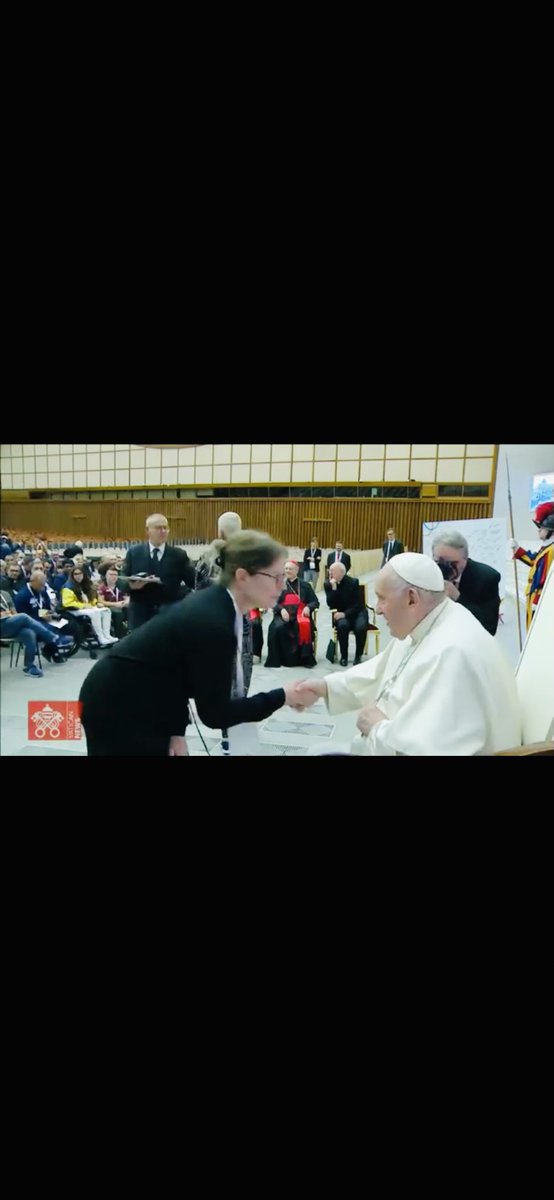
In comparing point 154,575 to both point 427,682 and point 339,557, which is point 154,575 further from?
point 427,682

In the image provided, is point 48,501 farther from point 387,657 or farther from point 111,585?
point 387,657

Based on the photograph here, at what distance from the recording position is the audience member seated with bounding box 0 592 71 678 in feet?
9.61

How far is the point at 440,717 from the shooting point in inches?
101

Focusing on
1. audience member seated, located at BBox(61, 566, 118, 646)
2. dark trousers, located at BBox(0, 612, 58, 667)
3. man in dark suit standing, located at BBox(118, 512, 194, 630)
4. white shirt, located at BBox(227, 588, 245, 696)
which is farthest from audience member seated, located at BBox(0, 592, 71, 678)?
white shirt, located at BBox(227, 588, 245, 696)

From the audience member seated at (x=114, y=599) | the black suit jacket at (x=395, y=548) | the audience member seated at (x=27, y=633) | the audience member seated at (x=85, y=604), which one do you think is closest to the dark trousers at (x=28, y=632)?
the audience member seated at (x=27, y=633)

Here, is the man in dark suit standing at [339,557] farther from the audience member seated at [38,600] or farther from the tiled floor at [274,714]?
the audience member seated at [38,600]

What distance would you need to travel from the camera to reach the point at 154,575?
2822mm

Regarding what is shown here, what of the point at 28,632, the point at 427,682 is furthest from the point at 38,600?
the point at 427,682

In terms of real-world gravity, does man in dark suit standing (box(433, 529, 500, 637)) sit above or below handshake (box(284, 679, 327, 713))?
above

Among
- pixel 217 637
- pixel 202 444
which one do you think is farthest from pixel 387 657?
pixel 202 444

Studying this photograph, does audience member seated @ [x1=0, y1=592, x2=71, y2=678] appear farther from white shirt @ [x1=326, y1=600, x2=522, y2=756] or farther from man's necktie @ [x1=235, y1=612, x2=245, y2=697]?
white shirt @ [x1=326, y1=600, x2=522, y2=756]

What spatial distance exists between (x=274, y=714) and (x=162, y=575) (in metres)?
0.72

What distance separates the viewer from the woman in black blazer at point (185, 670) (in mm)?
2732

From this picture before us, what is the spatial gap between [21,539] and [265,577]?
1.03 metres
